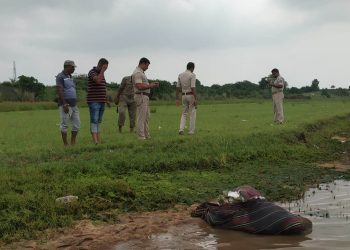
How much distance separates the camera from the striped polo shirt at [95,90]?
10297 millimetres

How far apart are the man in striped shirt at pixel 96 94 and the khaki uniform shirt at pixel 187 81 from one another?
225 centimetres

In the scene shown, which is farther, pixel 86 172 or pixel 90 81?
pixel 90 81

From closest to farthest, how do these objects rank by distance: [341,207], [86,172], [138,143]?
[341,207], [86,172], [138,143]

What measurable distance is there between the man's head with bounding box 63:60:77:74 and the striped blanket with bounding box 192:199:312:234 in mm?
5271

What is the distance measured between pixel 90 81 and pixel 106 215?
17.3 ft

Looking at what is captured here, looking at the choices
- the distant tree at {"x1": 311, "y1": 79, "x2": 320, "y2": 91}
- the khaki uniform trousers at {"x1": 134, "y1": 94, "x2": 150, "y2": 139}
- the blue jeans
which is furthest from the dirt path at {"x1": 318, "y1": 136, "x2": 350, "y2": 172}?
the distant tree at {"x1": 311, "y1": 79, "x2": 320, "y2": 91}

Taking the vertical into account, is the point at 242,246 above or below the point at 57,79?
below

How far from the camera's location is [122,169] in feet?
26.1

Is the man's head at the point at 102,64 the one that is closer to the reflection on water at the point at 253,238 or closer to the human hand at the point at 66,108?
the human hand at the point at 66,108

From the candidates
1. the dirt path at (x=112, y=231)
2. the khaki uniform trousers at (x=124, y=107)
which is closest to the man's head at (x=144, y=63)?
the khaki uniform trousers at (x=124, y=107)

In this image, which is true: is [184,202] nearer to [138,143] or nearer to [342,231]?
[342,231]

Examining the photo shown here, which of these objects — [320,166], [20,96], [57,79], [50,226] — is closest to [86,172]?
[50,226]

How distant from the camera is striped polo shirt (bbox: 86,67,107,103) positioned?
405 inches

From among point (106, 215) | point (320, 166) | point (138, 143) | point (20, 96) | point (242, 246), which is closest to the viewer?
point (242, 246)
